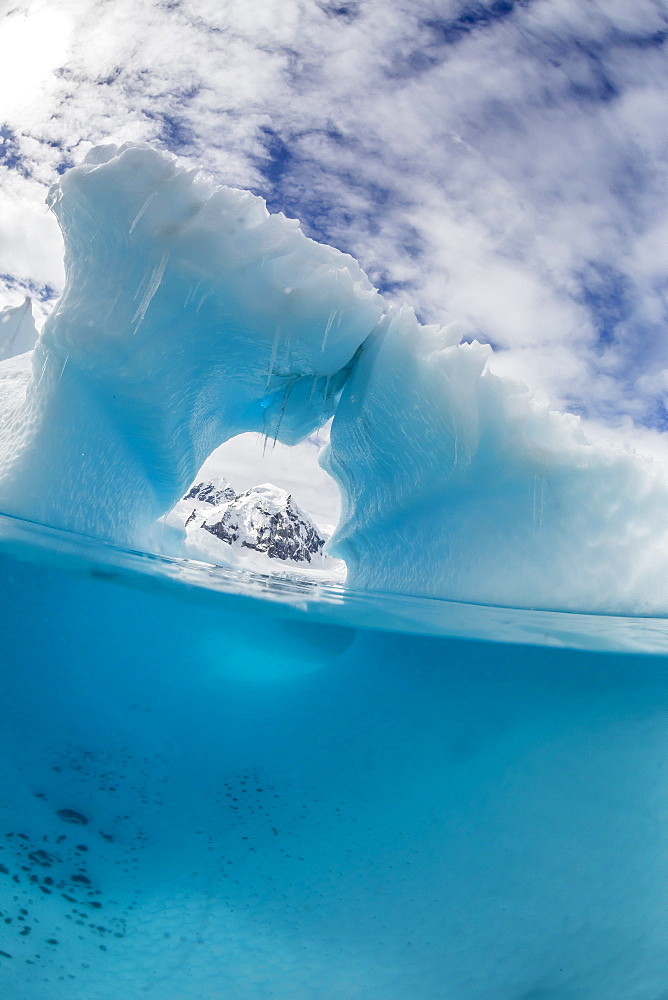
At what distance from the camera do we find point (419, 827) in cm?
342

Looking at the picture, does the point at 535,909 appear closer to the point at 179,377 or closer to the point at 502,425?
the point at 502,425

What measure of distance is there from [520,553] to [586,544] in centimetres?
66

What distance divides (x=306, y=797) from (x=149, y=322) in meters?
4.40

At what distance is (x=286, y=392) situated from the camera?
20.4 feet

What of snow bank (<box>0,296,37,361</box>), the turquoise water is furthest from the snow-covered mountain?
the turquoise water

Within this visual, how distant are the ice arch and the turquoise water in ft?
3.41

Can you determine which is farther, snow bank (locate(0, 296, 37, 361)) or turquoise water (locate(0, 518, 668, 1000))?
snow bank (locate(0, 296, 37, 361))

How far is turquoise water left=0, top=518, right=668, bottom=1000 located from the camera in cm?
287

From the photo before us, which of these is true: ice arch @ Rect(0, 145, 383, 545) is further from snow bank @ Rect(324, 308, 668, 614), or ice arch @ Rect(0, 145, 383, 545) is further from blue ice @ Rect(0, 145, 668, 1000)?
snow bank @ Rect(324, 308, 668, 614)

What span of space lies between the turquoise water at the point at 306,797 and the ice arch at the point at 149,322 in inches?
40.9

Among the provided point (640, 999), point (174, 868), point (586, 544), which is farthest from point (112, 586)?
point (640, 999)

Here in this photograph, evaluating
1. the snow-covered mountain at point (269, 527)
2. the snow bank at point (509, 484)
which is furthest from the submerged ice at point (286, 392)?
the snow-covered mountain at point (269, 527)

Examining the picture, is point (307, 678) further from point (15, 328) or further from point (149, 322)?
point (15, 328)

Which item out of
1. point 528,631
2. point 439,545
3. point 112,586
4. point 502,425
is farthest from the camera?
point 439,545
